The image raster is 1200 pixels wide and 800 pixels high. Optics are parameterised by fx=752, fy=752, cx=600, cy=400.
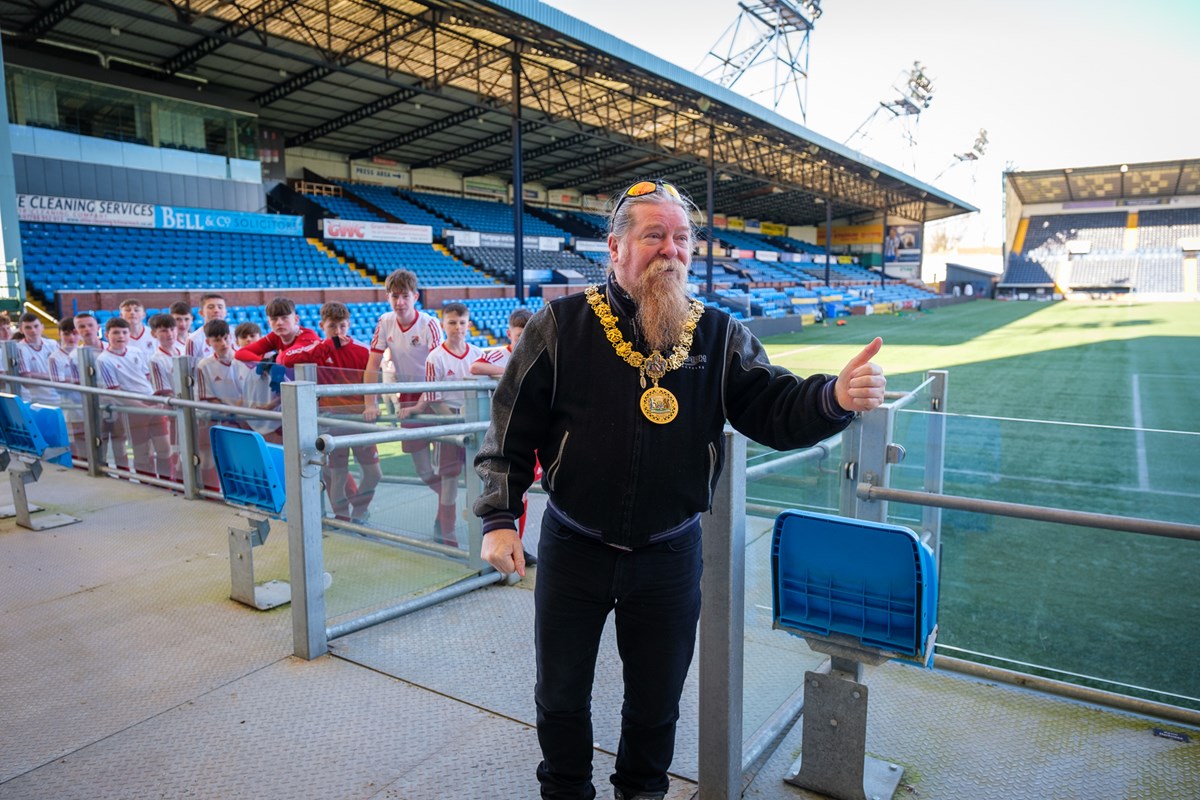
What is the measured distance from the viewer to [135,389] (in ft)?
20.3

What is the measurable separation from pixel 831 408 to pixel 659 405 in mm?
414

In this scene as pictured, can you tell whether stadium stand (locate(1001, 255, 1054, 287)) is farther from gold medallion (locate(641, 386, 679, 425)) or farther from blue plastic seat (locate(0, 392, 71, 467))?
gold medallion (locate(641, 386, 679, 425))

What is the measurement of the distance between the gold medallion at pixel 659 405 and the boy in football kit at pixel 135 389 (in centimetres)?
523

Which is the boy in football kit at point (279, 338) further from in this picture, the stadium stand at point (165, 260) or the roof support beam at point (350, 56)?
the roof support beam at point (350, 56)

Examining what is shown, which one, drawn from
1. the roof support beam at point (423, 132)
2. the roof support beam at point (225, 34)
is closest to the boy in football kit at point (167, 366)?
the roof support beam at point (225, 34)

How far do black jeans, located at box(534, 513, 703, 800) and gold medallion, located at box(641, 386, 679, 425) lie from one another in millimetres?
320

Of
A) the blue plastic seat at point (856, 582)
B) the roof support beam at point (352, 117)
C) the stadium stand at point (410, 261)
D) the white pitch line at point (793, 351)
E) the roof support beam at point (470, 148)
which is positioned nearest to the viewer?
the blue plastic seat at point (856, 582)

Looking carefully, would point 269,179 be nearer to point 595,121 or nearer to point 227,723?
point 595,121

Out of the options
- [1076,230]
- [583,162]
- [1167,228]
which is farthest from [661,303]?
[1167,228]

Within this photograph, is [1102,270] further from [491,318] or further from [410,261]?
[491,318]

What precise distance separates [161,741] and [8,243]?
13.2 metres

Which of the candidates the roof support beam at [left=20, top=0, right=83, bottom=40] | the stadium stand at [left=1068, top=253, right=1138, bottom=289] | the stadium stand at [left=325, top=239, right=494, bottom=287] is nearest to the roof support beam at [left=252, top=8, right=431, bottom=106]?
the stadium stand at [left=325, top=239, right=494, bottom=287]

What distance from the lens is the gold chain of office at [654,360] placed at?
72.7 inches

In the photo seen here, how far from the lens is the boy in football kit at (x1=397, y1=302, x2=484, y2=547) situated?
3.89 metres
